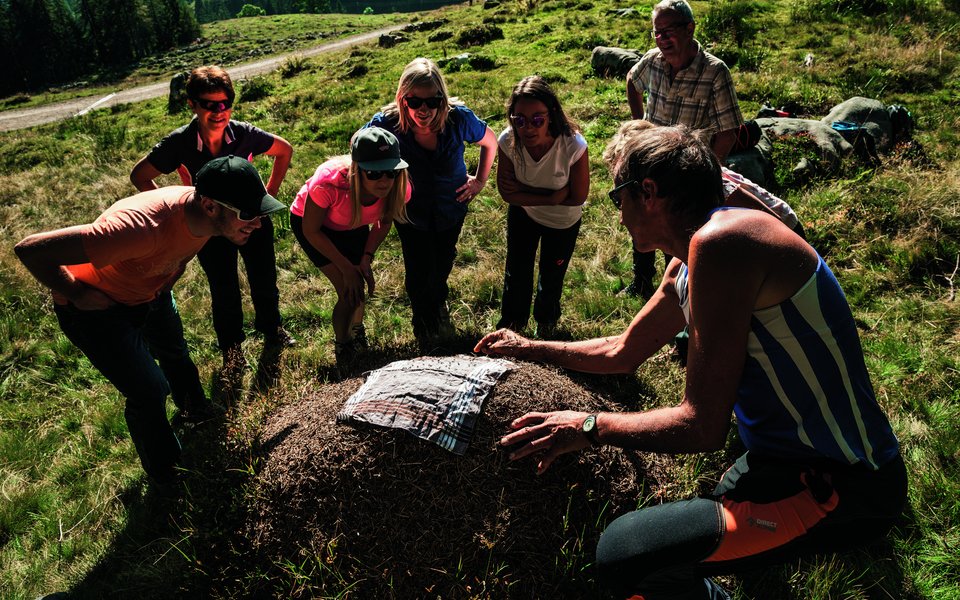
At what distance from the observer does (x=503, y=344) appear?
340 centimetres

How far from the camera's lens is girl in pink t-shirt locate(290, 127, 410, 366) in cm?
372

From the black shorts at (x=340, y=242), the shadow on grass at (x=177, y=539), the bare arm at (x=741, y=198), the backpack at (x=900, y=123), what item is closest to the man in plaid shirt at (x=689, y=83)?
the bare arm at (x=741, y=198)

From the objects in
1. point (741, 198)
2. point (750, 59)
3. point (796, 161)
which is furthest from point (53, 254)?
point (750, 59)

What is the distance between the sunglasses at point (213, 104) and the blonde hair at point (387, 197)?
1068 millimetres

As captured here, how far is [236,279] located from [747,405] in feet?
13.5

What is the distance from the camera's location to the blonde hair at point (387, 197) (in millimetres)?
3873

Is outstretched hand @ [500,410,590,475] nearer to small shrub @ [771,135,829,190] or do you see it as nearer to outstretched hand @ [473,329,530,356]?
outstretched hand @ [473,329,530,356]

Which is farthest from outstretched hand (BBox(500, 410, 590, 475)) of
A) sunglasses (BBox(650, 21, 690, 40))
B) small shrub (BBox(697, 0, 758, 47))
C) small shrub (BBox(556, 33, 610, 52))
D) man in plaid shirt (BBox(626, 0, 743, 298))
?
small shrub (BBox(556, 33, 610, 52))

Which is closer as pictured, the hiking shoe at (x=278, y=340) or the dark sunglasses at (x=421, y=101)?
the dark sunglasses at (x=421, y=101)

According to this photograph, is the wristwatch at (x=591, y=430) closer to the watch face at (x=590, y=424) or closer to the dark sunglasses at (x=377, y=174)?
the watch face at (x=590, y=424)

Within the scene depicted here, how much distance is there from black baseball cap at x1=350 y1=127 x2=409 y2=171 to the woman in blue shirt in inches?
15.8

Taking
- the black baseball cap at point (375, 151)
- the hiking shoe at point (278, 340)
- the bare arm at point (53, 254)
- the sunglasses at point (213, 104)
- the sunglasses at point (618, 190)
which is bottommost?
the hiking shoe at point (278, 340)

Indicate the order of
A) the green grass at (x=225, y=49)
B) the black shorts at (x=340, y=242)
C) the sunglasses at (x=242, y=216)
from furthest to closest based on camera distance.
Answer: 1. the green grass at (x=225, y=49)
2. the black shorts at (x=340, y=242)
3. the sunglasses at (x=242, y=216)

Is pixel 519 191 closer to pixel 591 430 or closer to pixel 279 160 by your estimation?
pixel 279 160
